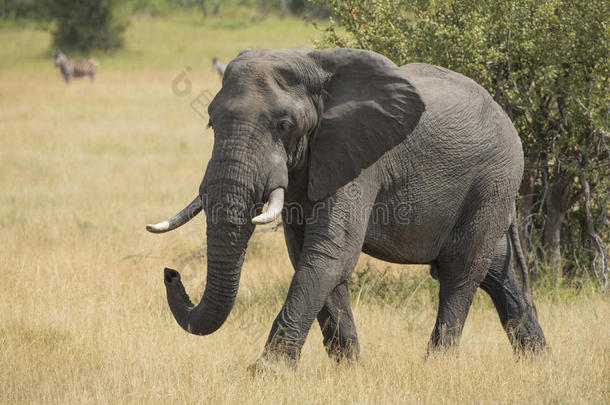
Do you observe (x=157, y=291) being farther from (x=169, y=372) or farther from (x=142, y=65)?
(x=142, y=65)

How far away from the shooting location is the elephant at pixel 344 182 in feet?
14.1

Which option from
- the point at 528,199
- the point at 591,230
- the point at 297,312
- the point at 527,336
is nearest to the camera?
the point at 297,312

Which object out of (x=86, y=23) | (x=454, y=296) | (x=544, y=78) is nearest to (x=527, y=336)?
(x=454, y=296)

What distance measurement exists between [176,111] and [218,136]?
20.4 meters

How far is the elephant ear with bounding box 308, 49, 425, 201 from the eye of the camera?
4.65 metres

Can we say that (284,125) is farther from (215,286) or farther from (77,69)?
(77,69)

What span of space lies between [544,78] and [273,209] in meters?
3.88

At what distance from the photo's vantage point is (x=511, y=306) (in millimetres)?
5898

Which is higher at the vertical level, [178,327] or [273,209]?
[273,209]

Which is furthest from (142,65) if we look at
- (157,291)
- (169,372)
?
(169,372)

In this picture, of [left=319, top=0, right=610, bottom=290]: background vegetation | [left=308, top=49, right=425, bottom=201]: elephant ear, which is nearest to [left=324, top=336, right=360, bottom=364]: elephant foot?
[left=308, top=49, right=425, bottom=201]: elephant ear

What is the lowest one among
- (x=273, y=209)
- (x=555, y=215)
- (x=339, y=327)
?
(x=555, y=215)

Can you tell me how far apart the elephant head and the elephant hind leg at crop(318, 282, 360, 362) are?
0.91 meters

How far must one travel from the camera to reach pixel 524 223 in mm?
7734
